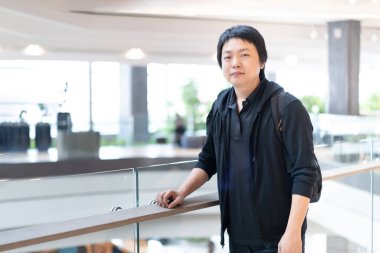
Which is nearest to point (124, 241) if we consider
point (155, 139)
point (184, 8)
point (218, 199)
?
point (218, 199)

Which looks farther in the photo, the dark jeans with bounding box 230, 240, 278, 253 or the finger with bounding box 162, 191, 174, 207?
the finger with bounding box 162, 191, 174, 207

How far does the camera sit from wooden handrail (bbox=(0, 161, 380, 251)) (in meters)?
1.57

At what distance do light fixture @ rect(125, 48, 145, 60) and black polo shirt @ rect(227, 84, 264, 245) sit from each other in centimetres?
1051

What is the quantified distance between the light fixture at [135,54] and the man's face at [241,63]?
10476 mm

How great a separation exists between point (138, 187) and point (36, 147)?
868cm

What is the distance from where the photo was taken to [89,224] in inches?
67.6

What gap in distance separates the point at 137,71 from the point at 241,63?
11.9 m

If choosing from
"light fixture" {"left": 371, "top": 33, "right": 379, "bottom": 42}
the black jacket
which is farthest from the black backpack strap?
"light fixture" {"left": 371, "top": 33, "right": 379, "bottom": 42}

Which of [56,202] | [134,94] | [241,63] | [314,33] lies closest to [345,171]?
[241,63]

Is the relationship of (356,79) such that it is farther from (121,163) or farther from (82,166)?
(82,166)

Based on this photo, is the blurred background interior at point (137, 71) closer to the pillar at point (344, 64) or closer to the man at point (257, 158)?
the pillar at point (344, 64)

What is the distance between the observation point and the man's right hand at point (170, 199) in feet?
6.23

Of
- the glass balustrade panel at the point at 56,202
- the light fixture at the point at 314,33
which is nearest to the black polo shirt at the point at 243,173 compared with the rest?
the glass balustrade panel at the point at 56,202

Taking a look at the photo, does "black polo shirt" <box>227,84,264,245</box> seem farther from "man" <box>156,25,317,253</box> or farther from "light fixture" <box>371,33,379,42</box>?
"light fixture" <box>371,33,379,42</box>
